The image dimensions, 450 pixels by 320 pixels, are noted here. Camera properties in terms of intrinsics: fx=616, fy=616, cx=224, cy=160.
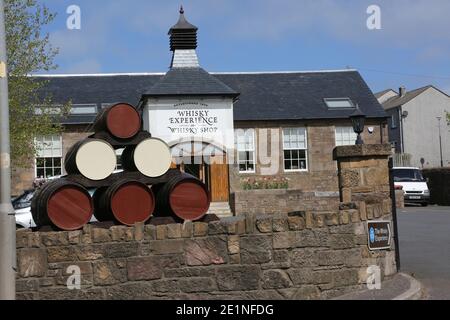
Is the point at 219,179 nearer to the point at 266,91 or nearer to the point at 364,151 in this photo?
the point at 266,91

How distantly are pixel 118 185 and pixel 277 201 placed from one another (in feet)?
49.3

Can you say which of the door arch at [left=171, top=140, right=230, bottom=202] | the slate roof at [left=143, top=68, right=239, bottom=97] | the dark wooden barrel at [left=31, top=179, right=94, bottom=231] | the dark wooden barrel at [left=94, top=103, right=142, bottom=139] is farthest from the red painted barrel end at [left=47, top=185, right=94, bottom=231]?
the door arch at [left=171, top=140, right=230, bottom=202]

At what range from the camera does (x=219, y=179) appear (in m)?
26.3

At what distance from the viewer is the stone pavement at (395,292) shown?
24.4ft

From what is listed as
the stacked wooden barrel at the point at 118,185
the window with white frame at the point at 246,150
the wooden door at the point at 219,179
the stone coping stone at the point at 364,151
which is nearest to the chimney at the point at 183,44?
the wooden door at the point at 219,179

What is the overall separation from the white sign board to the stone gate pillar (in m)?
16.1

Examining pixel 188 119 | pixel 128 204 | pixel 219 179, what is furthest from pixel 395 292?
pixel 219 179

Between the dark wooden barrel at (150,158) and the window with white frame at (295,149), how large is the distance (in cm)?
2251

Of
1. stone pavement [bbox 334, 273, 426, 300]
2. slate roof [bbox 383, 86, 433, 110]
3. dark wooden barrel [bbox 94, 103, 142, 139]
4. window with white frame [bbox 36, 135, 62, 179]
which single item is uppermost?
slate roof [bbox 383, 86, 433, 110]

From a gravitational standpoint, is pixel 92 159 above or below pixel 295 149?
below

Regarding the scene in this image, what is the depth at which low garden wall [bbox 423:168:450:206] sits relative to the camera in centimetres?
2888

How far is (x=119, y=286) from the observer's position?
7473mm

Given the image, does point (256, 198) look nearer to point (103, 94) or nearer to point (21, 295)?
point (103, 94)

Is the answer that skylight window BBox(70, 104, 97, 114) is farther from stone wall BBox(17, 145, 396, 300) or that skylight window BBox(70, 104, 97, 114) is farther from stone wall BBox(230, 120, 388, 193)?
stone wall BBox(17, 145, 396, 300)
